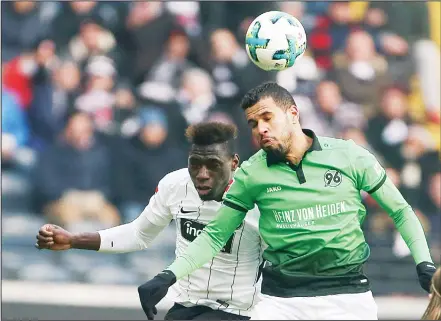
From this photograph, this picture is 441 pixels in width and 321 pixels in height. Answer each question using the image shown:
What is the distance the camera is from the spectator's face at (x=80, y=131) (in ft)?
38.7

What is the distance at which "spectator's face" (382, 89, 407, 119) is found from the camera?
1154 cm

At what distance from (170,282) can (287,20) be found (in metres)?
2.00

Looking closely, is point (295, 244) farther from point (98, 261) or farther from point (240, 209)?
point (98, 261)

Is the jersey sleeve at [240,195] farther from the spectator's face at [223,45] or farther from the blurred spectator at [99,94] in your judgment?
the blurred spectator at [99,94]

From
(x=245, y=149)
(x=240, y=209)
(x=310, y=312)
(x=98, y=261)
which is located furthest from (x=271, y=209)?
(x=98, y=261)

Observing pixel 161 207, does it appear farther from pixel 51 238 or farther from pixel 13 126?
pixel 13 126

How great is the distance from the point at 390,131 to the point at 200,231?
514 cm

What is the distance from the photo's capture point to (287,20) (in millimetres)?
7059

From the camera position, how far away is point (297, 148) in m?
6.24

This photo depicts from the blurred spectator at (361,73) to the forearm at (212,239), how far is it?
5.53 metres

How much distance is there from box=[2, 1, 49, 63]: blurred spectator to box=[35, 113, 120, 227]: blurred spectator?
101 cm

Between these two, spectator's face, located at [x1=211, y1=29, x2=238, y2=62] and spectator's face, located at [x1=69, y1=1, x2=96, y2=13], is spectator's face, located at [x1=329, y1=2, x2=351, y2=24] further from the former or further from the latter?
spectator's face, located at [x1=69, y1=1, x2=96, y2=13]

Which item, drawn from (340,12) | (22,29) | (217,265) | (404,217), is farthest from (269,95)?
(22,29)

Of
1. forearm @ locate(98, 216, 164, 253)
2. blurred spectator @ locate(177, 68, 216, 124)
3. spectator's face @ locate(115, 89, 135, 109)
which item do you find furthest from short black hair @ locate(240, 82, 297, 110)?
spectator's face @ locate(115, 89, 135, 109)
